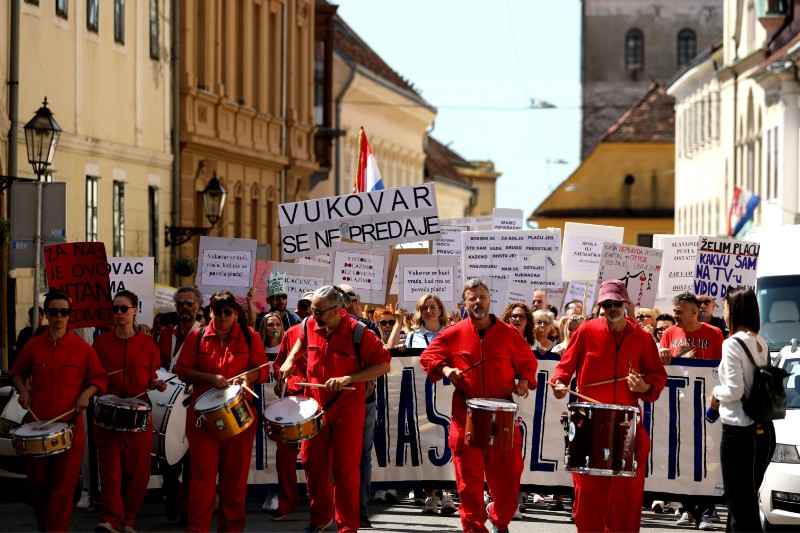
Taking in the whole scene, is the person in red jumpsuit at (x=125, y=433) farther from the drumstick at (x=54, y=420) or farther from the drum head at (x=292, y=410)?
the drum head at (x=292, y=410)

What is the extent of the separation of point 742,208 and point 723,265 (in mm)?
32037

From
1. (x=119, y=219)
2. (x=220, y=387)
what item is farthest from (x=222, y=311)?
(x=119, y=219)

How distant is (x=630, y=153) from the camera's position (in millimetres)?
86250

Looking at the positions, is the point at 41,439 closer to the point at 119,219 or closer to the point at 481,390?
the point at 481,390

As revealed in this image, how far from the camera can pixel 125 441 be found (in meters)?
14.0

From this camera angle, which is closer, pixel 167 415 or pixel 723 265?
pixel 167 415

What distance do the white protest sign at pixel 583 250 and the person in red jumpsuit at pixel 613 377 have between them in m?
10.8

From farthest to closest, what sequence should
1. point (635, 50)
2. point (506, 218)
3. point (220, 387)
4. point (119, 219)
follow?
point (635, 50)
point (119, 219)
point (506, 218)
point (220, 387)

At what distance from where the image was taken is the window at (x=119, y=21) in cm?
3130

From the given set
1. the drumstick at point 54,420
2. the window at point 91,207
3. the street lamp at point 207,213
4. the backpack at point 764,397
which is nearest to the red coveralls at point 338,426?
the drumstick at point 54,420

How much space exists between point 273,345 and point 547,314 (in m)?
2.77

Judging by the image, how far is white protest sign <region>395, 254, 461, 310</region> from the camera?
20609mm

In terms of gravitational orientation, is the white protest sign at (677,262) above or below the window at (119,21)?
below

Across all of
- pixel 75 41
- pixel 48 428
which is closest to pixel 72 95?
pixel 75 41
